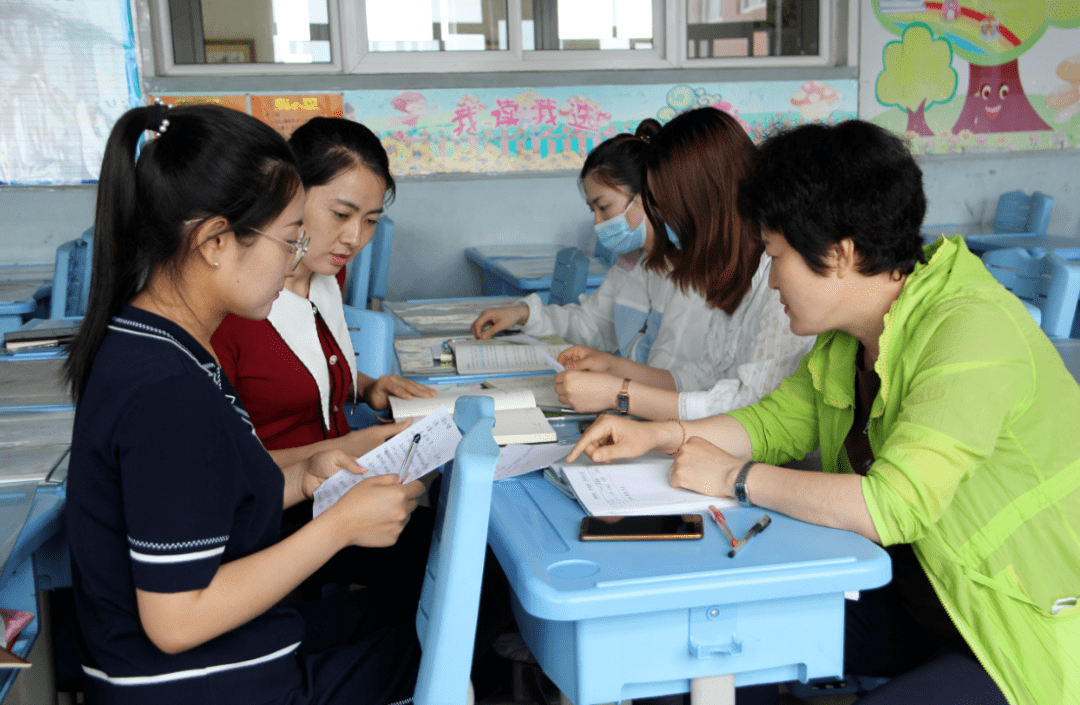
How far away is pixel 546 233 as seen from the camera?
4602 mm

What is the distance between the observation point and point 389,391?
1.90 metres

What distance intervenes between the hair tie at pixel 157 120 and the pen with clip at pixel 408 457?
1.63 feet

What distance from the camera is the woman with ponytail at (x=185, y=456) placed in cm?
87

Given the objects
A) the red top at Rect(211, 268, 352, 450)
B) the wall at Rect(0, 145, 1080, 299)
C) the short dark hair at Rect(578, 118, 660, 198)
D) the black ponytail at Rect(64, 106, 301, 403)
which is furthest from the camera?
the wall at Rect(0, 145, 1080, 299)

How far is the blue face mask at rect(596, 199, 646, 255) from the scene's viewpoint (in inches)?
90.9

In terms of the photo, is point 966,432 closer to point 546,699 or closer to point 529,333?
point 546,699

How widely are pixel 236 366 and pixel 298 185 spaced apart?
648 mm

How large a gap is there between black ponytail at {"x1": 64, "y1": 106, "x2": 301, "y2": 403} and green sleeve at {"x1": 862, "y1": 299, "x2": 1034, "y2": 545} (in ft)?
2.66

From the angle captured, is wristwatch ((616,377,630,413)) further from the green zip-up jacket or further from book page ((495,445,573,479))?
the green zip-up jacket

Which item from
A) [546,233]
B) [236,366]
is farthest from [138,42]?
[236,366]

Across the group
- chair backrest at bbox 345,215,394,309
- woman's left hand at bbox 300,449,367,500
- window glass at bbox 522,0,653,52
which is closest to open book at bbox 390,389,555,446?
woman's left hand at bbox 300,449,367,500

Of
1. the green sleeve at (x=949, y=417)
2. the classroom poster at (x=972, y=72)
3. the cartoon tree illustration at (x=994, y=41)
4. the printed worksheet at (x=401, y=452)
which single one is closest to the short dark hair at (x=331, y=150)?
the printed worksheet at (x=401, y=452)

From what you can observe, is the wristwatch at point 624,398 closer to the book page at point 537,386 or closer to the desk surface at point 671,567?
the book page at point 537,386

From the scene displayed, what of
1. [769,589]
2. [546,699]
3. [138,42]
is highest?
→ [138,42]
